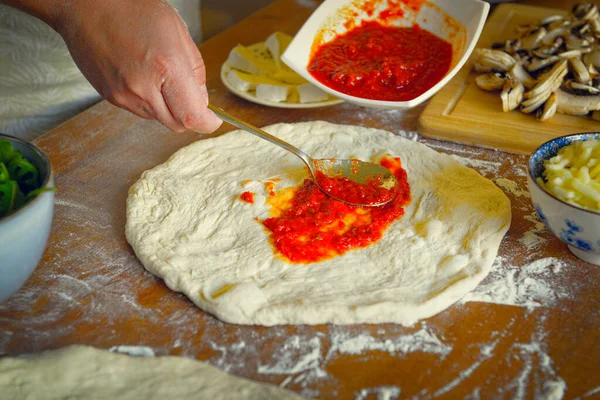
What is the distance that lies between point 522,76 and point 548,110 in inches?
9.2

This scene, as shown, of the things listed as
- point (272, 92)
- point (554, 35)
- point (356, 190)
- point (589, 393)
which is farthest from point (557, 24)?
point (589, 393)

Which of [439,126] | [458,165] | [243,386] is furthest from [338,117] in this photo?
[243,386]

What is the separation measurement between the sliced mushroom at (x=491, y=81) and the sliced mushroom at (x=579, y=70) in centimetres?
27

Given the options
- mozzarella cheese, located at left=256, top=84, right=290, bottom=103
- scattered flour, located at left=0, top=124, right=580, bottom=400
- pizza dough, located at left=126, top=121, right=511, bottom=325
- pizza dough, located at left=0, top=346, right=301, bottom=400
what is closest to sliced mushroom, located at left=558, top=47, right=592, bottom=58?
pizza dough, located at left=126, top=121, right=511, bottom=325

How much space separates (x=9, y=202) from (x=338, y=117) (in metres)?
1.38

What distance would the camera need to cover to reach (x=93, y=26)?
1765mm

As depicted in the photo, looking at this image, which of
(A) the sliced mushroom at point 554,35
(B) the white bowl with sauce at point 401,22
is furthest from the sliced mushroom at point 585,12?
(B) the white bowl with sauce at point 401,22

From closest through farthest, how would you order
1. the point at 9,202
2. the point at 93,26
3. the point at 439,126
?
the point at 9,202 < the point at 93,26 < the point at 439,126

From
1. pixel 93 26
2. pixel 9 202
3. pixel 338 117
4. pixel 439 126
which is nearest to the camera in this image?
pixel 9 202

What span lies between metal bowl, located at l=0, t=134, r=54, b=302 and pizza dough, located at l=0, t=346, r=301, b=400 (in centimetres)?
21

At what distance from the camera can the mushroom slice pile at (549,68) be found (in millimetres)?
2229

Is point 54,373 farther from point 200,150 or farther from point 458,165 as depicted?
point 458,165

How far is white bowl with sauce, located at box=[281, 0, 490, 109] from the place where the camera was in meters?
2.32

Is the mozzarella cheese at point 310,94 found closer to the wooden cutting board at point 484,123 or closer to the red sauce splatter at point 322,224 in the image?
the wooden cutting board at point 484,123
